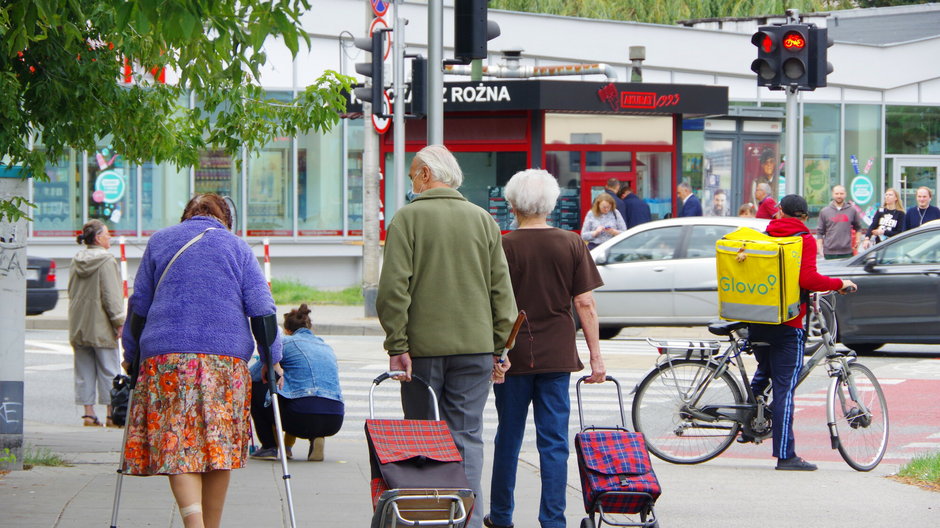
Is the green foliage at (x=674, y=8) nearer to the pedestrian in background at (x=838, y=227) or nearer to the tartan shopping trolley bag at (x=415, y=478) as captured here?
the pedestrian in background at (x=838, y=227)

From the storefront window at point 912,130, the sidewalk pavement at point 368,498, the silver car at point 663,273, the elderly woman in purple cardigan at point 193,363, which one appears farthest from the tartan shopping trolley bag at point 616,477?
the storefront window at point 912,130

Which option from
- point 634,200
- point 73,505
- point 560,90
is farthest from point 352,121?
point 73,505

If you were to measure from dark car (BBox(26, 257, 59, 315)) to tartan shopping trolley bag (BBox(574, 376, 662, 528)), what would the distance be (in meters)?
14.1

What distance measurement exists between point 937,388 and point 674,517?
20.6 ft

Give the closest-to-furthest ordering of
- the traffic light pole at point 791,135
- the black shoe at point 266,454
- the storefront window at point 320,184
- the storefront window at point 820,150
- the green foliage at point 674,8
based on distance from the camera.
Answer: the black shoe at point 266,454
the traffic light pole at point 791,135
the storefront window at point 320,184
the storefront window at point 820,150
the green foliage at point 674,8

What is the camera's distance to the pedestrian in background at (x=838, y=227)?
20266mm

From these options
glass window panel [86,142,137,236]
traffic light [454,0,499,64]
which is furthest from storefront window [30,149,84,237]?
traffic light [454,0,499,64]

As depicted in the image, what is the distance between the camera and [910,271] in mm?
14359

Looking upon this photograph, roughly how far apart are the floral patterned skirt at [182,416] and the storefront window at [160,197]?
20553mm

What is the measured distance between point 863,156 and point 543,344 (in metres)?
25.8

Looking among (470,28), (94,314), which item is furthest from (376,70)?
(94,314)

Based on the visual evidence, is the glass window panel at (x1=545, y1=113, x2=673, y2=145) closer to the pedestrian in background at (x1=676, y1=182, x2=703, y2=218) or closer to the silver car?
the pedestrian in background at (x1=676, y1=182, x2=703, y2=218)

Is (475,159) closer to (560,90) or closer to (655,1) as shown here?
(560,90)

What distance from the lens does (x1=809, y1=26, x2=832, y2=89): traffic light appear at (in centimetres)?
1352
